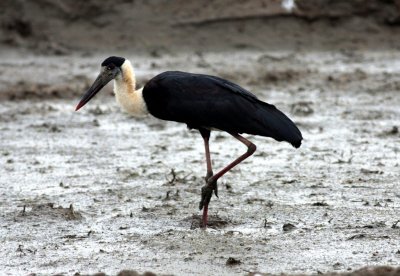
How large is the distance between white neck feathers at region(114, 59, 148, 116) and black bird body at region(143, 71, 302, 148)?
0.12 metres

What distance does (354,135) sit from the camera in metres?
9.57

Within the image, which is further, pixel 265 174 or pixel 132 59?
pixel 132 59

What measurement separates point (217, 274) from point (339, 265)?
0.69 meters

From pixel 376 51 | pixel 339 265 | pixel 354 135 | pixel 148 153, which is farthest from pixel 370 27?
pixel 339 265

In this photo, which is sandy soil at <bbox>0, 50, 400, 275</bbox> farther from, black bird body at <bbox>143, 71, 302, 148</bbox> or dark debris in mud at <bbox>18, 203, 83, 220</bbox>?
black bird body at <bbox>143, 71, 302, 148</bbox>

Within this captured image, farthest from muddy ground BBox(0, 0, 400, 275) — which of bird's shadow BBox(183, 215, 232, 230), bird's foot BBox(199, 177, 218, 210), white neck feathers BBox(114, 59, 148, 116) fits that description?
white neck feathers BBox(114, 59, 148, 116)

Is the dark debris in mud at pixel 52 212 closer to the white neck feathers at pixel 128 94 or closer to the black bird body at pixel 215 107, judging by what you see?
the white neck feathers at pixel 128 94

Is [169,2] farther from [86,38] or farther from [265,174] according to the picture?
[265,174]

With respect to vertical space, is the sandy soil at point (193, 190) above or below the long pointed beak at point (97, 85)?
below

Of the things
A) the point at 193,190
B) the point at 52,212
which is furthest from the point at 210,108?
the point at 52,212

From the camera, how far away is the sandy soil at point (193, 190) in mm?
5676

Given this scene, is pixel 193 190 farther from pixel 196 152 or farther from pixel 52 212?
pixel 196 152

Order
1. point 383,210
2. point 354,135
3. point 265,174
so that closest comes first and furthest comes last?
point 383,210 → point 265,174 → point 354,135

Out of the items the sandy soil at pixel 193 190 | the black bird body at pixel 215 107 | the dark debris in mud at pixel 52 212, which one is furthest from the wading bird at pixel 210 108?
the dark debris in mud at pixel 52 212
